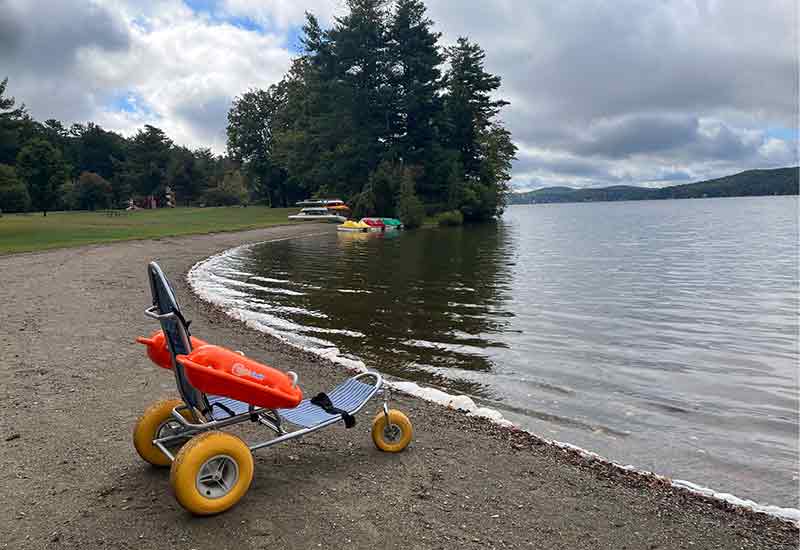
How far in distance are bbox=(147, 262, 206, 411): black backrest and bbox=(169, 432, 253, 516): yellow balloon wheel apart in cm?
56

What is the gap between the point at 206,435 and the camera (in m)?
4.37

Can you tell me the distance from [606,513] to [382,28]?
250ft

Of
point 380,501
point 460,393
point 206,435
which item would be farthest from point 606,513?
point 460,393

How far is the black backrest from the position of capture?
4.54 meters

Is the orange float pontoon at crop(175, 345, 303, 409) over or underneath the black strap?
over

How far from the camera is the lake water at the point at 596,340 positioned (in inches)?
284

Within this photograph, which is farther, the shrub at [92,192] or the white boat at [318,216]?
the shrub at [92,192]

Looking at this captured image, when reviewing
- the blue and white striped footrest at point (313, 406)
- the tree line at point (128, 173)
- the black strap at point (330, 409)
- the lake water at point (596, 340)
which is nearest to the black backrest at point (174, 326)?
the blue and white striped footrest at point (313, 406)

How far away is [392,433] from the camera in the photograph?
5773 millimetres

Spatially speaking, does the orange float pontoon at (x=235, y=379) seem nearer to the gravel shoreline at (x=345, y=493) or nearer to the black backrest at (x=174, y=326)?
the black backrest at (x=174, y=326)

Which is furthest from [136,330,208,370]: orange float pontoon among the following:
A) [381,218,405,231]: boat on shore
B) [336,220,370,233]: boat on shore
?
[381,218,405,231]: boat on shore

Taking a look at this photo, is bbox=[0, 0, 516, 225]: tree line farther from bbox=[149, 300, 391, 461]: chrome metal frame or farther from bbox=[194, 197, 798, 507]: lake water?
bbox=[149, 300, 391, 461]: chrome metal frame

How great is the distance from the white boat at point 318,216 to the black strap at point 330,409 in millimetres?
63646

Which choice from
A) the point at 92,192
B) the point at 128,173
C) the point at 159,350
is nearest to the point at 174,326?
the point at 159,350
